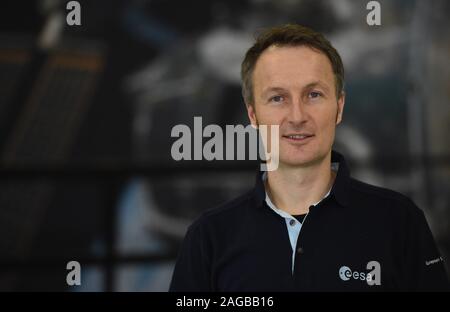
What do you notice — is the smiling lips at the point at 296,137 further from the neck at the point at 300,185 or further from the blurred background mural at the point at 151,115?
the blurred background mural at the point at 151,115

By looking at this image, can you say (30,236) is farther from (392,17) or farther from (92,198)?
(392,17)

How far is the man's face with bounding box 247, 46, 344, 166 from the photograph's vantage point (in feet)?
2.99

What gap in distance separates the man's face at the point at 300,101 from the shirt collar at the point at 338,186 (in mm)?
52

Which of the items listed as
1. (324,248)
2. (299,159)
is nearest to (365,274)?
(324,248)

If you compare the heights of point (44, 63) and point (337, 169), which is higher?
point (44, 63)

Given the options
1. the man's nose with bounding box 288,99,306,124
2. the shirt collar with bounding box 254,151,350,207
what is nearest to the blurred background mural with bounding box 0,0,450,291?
the shirt collar with bounding box 254,151,350,207

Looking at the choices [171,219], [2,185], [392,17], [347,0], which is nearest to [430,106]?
[392,17]

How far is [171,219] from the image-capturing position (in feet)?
8.57

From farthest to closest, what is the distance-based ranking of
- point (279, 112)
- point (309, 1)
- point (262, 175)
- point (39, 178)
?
1. point (309, 1)
2. point (39, 178)
3. point (262, 175)
4. point (279, 112)

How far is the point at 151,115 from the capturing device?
2.62 m

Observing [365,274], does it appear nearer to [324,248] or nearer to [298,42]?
[324,248]

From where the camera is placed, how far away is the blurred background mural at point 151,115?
8.36 ft
